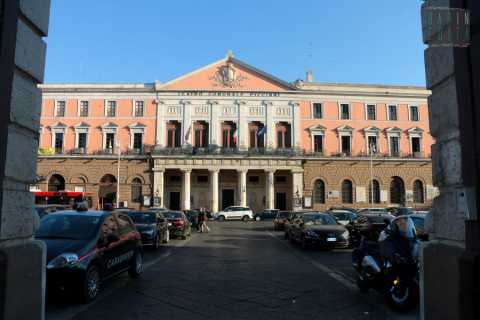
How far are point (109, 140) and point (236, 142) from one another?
1522 centimetres

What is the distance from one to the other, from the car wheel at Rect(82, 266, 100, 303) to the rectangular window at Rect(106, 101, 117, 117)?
139ft

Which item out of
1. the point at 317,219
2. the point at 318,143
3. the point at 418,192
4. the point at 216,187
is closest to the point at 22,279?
the point at 317,219

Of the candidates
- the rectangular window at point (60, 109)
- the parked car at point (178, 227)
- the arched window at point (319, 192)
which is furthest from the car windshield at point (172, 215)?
the rectangular window at point (60, 109)

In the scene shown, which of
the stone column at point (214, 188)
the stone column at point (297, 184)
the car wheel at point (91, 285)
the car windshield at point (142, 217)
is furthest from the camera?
the stone column at point (297, 184)

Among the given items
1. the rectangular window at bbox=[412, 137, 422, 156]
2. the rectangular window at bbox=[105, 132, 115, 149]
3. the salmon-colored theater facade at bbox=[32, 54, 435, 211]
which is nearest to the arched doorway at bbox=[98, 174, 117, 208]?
the salmon-colored theater facade at bbox=[32, 54, 435, 211]

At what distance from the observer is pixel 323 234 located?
14305mm

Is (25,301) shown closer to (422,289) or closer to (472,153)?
(422,289)

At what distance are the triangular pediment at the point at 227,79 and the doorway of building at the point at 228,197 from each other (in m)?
12.2

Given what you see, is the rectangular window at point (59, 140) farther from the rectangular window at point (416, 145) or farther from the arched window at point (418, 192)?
the rectangular window at point (416, 145)

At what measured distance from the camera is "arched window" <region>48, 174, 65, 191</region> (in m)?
44.4

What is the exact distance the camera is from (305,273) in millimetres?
9500

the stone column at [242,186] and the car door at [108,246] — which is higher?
the stone column at [242,186]

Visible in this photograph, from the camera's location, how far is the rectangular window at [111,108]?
46625 mm

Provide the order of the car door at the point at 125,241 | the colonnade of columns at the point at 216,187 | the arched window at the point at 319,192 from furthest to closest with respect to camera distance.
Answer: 1. the arched window at the point at 319,192
2. the colonnade of columns at the point at 216,187
3. the car door at the point at 125,241
